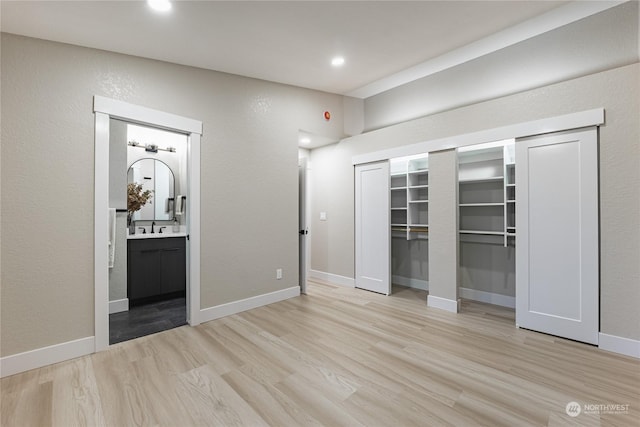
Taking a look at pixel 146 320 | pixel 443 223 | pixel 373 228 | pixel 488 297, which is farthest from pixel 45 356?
pixel 488 297

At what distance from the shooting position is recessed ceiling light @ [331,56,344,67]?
3219 millimetres

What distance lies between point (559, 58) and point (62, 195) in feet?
16.2

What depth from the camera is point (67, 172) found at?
2447 mm

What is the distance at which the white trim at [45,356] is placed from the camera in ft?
7.20

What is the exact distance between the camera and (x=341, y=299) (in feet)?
13.4

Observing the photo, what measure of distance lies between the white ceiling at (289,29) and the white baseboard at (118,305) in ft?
9.60

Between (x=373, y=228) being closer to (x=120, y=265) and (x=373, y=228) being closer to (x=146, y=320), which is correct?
(x=146, y=320)

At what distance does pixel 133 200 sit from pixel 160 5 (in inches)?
118

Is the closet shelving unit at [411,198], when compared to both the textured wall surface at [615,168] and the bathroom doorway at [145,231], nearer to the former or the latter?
the textured wall surface at [615,168]

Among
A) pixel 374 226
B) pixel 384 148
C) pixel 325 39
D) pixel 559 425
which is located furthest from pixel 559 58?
pixel 559 425

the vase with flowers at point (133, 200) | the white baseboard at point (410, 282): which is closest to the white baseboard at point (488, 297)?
the white baseboard at point (410, 282)

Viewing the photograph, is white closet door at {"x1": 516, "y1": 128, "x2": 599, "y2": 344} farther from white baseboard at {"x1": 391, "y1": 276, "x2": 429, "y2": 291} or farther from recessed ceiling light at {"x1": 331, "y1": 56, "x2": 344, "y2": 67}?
recessed ceiling light at {"x1": 331, "y1": 56, "x2": 344, "y2": 67}

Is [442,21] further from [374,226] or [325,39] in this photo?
[374,226]

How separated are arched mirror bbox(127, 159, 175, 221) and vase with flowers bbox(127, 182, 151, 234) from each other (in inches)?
2.7
